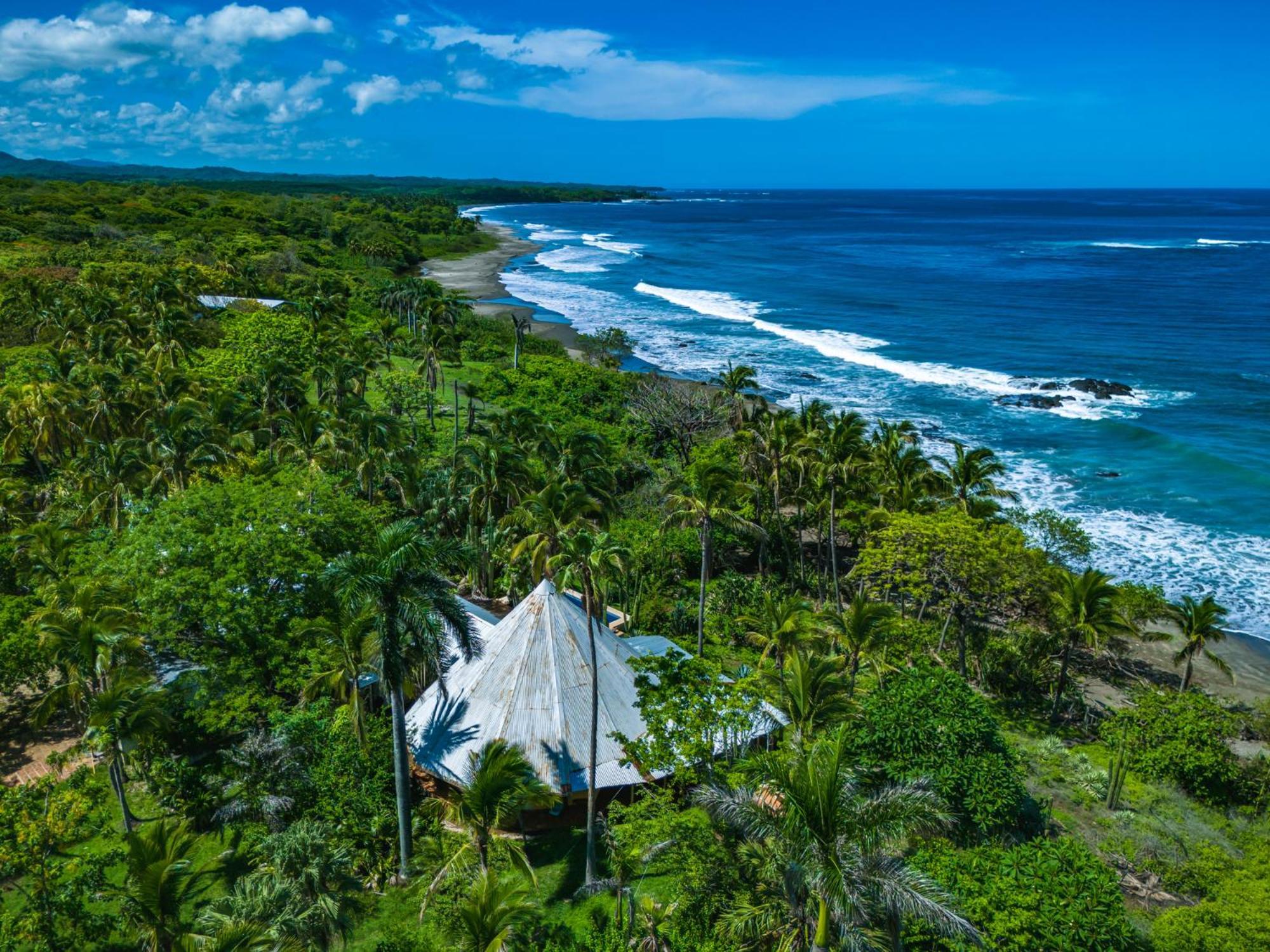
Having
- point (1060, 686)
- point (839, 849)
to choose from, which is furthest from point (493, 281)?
point (839, 849)

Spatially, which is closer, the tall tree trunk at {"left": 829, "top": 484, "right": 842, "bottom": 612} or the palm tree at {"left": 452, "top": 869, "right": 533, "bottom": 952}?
the palm tree at {"left": 452, "top": 869, "right": 533, "bottom": 952}

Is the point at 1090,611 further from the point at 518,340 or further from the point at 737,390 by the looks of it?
the point at 518,340

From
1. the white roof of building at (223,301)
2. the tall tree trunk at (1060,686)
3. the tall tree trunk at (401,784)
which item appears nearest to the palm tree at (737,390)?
the tall tree trunk at (1060,686)

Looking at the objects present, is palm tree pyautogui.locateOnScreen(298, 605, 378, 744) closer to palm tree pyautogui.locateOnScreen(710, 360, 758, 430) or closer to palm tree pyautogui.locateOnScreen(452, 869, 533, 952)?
palm tree pyautogui.locateOnScreen(452, 869, 533, 952)

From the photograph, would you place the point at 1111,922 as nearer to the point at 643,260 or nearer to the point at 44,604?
the point at 44,604

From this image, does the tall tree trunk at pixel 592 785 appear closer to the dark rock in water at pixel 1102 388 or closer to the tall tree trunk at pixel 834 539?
the tall tree trunk at pixel 834 539

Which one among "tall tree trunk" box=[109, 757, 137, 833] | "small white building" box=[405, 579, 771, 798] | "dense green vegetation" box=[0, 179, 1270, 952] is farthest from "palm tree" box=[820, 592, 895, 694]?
"tall tree trunk" box=[109, 757, 137, 833]

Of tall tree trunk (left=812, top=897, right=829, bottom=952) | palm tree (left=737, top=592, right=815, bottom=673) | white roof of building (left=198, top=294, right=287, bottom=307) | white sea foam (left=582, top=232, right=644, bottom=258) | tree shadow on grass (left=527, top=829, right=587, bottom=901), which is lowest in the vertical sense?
tree shadow on grass (left=527, top=829, right=587, bottom=901)
